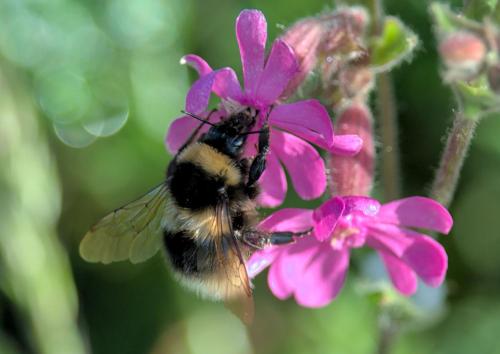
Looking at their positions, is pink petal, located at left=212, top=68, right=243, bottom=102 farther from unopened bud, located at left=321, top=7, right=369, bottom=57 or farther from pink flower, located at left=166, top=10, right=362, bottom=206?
unopened bud, located at left=321, top=7, right=369, bottom=57

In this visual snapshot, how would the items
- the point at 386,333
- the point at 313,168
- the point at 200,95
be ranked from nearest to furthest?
the point at 200,95, the point at 313,168, the point at 386,333

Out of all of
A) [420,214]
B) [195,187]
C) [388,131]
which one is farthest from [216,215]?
[388,131]

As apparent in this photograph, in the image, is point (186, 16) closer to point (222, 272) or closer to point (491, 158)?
point (491, 158)

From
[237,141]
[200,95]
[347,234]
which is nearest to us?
[200,95]

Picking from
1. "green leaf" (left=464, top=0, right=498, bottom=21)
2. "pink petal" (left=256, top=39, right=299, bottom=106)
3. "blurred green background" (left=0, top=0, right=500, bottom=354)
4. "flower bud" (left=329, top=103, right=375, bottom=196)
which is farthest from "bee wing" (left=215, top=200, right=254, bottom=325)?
"blurred green background" (left=0, top=0, right=500, bottom=354)

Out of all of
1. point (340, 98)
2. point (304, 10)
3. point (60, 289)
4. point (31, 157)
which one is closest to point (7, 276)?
point (60, 289)

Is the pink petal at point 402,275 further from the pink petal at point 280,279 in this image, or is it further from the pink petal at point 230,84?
the pink petal at point 230,84

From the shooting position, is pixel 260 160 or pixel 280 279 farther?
pixel 280 279

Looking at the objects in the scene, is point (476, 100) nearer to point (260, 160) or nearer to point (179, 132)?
point (260, 160)
